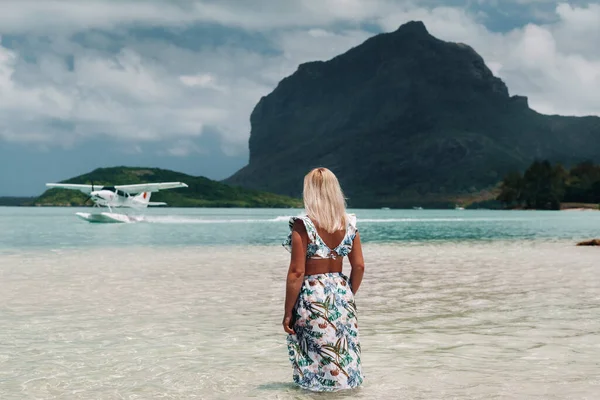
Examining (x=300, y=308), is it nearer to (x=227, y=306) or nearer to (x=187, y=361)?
(x=187, y=361)

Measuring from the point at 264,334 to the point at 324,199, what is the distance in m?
5.32

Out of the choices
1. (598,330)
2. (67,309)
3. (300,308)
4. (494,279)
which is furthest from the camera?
(494,279)

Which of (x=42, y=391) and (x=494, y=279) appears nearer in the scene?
(x=42, y=391)

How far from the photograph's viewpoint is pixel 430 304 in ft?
51.4

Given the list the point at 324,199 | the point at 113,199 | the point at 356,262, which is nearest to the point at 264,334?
the point at 356,262

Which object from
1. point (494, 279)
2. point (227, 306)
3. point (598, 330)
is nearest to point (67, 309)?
point (227, 306)

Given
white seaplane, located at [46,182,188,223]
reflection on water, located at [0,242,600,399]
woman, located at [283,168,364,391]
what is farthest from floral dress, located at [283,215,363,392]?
white seaplane, located at [46,182,188,223]

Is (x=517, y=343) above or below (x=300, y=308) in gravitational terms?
below

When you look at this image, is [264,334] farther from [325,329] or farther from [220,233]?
[220,233]

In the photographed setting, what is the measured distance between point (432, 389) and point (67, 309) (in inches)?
386

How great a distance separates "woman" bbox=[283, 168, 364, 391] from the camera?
24.4 ft

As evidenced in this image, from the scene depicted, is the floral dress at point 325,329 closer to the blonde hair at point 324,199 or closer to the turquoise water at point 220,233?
the blonde hair at point 324,199

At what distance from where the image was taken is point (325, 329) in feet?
25.1

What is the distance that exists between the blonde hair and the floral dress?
15cm
